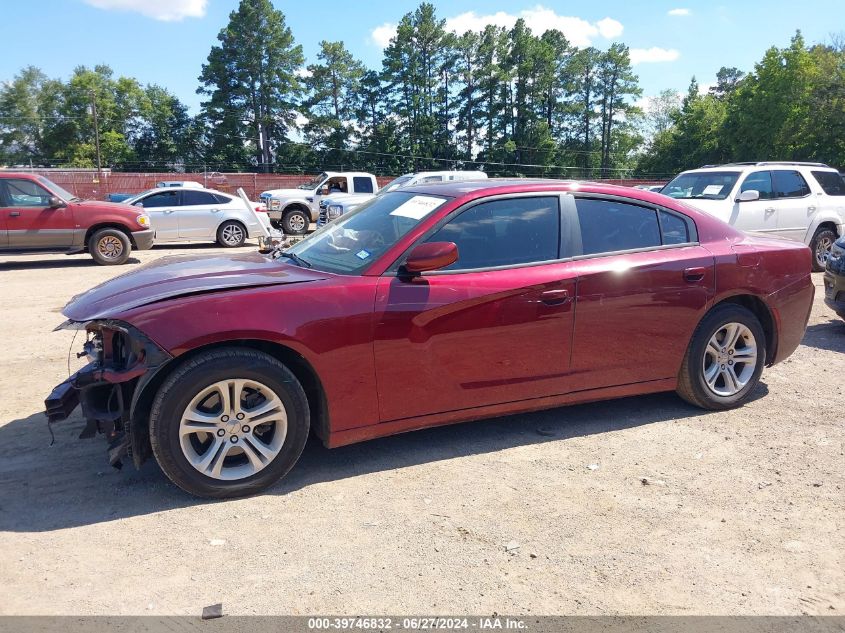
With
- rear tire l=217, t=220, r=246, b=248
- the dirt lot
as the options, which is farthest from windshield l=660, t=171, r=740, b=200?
rear tire l=217, t=220, r=246, b=248

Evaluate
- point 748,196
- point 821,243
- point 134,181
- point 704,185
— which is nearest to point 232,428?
point 748,196

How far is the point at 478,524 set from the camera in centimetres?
329

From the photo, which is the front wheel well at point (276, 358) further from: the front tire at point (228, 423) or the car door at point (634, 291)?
the car door at point (634, 291)

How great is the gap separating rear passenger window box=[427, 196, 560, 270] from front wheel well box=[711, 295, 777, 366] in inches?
62.3

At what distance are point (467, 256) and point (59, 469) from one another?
2743mm

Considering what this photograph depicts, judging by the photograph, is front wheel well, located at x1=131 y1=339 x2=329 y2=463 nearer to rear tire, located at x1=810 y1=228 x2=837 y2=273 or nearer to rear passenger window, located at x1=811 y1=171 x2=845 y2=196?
rear tire, located at x1=810 y1=228 x2=837 y2=273

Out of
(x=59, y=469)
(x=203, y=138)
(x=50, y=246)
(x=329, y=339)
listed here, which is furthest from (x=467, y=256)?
(x=203, y=138)

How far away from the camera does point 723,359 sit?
483 cm

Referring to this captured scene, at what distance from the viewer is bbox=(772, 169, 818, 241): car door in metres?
11.3

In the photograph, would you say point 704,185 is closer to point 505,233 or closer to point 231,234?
point 505,233

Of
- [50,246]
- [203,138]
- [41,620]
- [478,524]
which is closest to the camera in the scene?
[41,620]

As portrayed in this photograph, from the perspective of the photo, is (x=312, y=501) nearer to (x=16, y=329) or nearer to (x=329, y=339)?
(x=329, y=339)

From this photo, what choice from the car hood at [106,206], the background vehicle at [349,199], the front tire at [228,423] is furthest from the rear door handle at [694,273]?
the background vehicle at [349,199]

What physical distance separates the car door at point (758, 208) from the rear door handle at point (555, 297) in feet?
25.2
